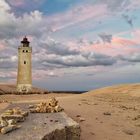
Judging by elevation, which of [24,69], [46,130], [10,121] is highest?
[24,69]

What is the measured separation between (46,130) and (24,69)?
4087cm

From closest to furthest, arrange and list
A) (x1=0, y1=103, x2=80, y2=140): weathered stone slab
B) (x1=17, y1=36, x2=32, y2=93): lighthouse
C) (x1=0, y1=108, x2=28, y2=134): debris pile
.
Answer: (x1=0, y1=103, x2=80, y2=140): weathered stone slab
(x1=0, y1=108, x2=28, y2=134): debris pile
(x1=17, y1=36, x2=32, y2=93): lighthouse

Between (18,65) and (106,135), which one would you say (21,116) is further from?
(18,65)

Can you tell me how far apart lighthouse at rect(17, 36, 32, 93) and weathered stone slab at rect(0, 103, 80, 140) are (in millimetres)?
38934

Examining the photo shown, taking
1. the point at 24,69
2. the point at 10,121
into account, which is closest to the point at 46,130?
the point at 10,121

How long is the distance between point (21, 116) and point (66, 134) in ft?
5.41

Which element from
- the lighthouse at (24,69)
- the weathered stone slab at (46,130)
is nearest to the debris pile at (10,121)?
the weathered stone slab at (46,130)

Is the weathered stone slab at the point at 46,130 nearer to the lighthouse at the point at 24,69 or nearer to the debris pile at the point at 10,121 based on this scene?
the debris pile at the point at 10,121

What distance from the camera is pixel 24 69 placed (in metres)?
47.7

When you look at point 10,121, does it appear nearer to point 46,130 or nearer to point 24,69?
point 46,130

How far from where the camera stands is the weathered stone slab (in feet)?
22.1

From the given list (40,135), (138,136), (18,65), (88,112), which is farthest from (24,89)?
(40,135)

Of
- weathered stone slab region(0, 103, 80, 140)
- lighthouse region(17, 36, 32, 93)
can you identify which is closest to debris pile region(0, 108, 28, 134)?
weathered stone slab region(0, 103, 80, 140)

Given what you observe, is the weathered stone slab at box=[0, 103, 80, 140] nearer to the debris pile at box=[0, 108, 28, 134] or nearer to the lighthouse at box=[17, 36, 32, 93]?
the debris pile at box=[0, 108, 28, 134]
